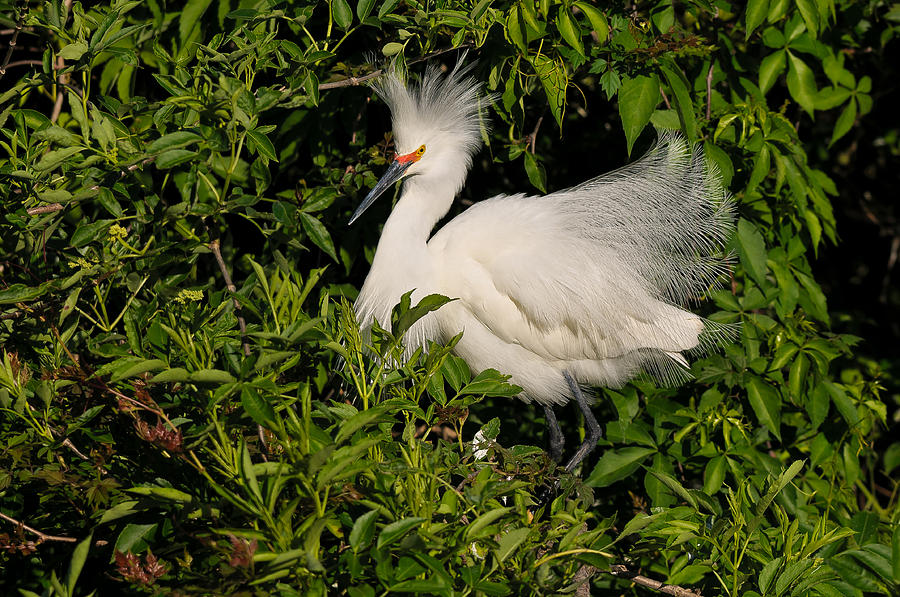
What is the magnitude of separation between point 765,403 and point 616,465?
1.49 ft

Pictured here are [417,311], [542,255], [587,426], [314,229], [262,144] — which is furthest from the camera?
[587,426]

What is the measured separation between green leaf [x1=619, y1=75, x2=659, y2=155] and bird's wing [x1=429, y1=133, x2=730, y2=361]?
1.54 ft

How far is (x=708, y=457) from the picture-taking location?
2.07 metres

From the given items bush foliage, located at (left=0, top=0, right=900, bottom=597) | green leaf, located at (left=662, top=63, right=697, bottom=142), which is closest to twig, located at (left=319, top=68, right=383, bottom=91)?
bush foliage, located at (left=0, top=0, right=900, bottom=597)

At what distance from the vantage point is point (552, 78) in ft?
5.84

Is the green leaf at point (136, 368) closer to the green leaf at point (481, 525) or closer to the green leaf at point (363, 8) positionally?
the green leaf at point (481, 525)

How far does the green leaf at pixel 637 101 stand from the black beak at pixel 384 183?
707 millimetres

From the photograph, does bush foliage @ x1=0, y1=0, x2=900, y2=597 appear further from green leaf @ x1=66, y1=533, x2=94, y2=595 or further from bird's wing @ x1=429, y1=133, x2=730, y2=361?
bird's wing @ x1=429, y1=133, x2=730, y2=361

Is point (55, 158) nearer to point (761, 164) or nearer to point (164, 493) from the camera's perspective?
point (164, 493)

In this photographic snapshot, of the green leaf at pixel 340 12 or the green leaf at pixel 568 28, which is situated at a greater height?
the green leaf at pixel 340 12

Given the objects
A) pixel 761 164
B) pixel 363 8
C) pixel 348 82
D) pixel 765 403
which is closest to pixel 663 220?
pixel 761 164

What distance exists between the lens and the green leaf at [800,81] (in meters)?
2.19

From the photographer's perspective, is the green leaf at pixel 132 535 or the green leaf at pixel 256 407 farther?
the green leaf at pixel 132 535

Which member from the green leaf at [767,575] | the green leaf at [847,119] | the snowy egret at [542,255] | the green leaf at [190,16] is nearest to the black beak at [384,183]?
the snowy egret at [542,255]
